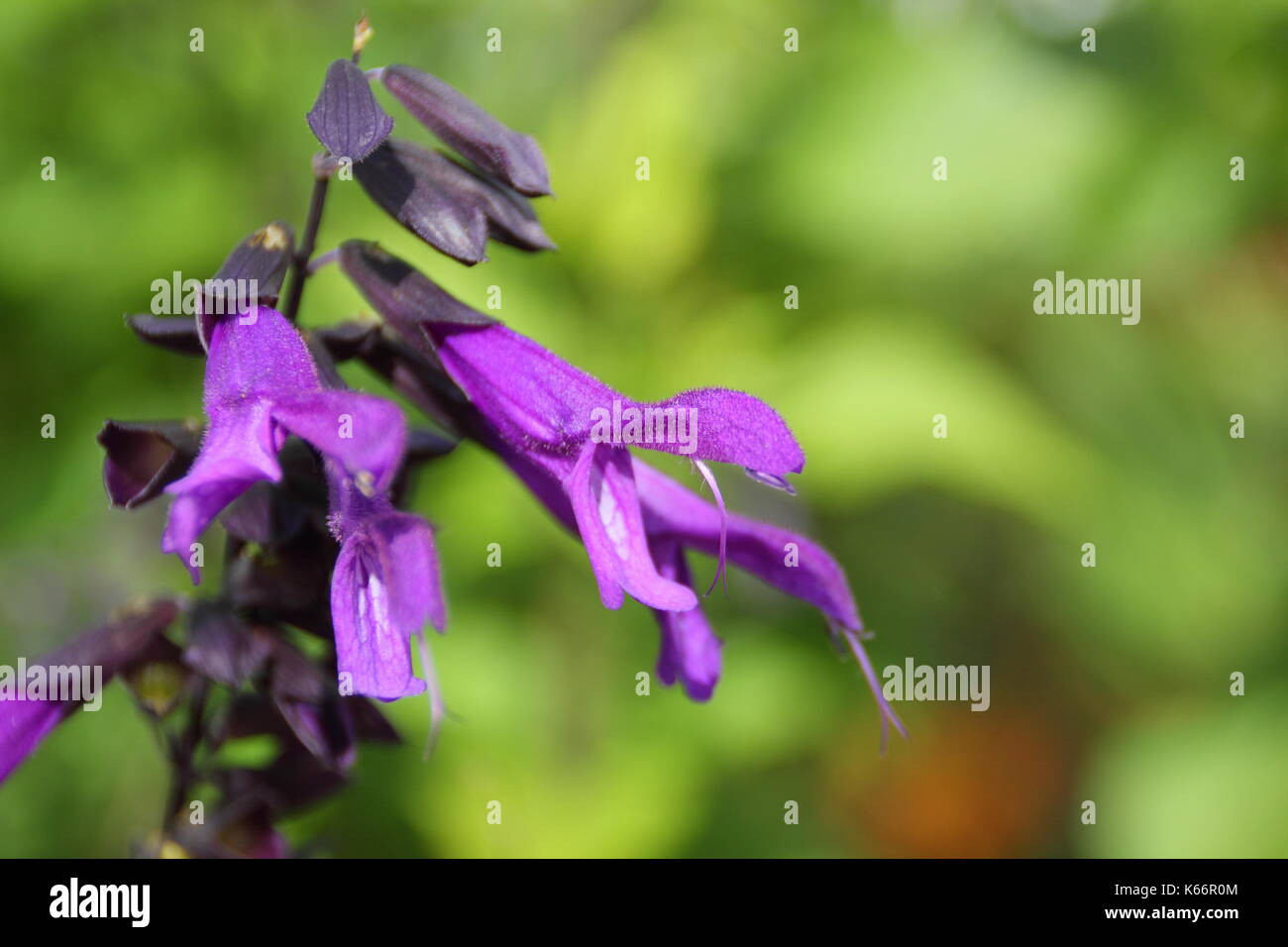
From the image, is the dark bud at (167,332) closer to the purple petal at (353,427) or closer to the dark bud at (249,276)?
the dark bud at (249,276)

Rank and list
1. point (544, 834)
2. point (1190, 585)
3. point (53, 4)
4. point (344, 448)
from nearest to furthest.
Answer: point (344, 448)
point (53, 4)
point (544, 834)
point (1190, 585)

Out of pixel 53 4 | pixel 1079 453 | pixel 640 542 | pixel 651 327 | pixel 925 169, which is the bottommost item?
pixel 640 542

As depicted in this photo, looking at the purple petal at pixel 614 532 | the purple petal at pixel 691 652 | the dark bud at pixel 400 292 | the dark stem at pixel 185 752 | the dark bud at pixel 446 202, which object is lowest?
the dark stem at pixel 185 752

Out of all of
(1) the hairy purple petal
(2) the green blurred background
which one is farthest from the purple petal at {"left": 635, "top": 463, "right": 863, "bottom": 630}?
(2) the green blurred background

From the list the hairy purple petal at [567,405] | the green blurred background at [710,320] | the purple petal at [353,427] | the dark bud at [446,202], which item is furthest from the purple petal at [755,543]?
the green blurred background at [710,320]

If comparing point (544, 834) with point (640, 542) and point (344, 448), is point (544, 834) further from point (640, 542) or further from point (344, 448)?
point (344, 448)

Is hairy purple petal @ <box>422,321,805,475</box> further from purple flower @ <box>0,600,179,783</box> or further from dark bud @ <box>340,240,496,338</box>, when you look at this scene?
A: purple flower @ <box>0,600,179,783</box>

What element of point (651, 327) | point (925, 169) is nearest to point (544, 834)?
point (651, 327)
